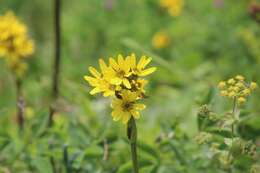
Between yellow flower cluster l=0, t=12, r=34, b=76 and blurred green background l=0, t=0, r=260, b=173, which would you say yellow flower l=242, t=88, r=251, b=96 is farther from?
yellow flower cluster l=0, t=12, r=34, b=76

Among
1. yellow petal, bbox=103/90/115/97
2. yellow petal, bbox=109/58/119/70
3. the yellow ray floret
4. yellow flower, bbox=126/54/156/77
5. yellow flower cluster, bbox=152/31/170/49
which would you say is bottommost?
yellow petal, bbox=103/90/115/97

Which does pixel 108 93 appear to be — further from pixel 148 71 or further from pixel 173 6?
pixel 173 6

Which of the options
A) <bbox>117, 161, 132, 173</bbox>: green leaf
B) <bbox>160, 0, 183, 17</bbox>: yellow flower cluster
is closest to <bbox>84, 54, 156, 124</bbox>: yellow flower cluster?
<bbox>117, 161, 132, 173</bbox>: green leaf

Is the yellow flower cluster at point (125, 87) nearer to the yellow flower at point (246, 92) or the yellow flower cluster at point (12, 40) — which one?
the yellow flower at point (246, 92)

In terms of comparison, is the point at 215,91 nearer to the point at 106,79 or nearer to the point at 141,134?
the point at 141,134

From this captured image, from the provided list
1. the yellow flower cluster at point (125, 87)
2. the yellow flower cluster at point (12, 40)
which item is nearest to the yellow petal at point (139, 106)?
the yellow flower cluster at point (125, 87)

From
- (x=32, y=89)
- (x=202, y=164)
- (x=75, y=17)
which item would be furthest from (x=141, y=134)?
(x=75, y=17)

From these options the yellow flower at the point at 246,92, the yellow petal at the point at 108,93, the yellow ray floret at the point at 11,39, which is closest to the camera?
the yellow petal at the point at 108,93

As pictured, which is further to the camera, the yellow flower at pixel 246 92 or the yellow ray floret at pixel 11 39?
the yellow ray floret at pixel 11 39
